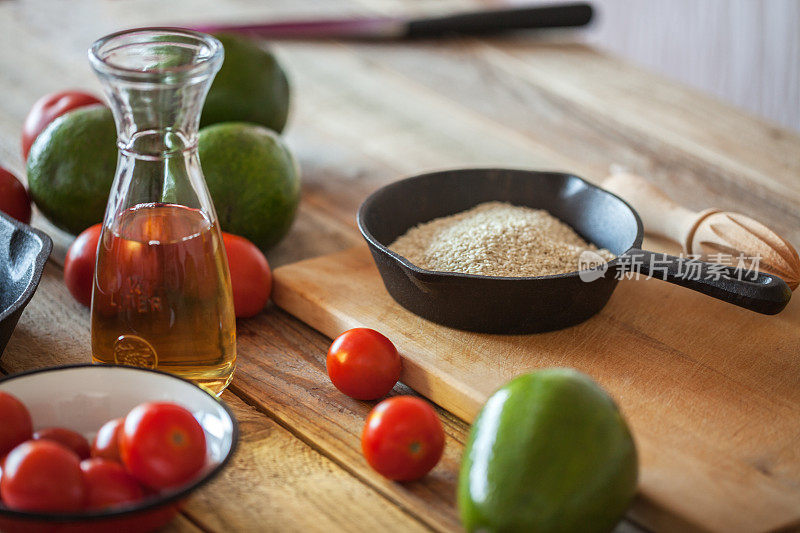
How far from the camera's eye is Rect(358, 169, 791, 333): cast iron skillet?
38.3 inches

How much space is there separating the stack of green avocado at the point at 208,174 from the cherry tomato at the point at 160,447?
509mm

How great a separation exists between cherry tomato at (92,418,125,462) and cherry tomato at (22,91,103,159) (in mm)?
770

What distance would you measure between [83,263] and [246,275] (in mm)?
194

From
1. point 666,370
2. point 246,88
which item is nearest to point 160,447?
point 666,370

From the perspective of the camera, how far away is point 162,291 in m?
0.88

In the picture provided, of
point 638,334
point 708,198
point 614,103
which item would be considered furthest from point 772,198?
point 638,334

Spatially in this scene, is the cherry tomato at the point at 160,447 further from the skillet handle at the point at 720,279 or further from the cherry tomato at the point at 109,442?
the skillet handle at the point at 720,279

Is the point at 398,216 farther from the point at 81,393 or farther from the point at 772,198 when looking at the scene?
the point at 772,198

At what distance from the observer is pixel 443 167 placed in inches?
62.2

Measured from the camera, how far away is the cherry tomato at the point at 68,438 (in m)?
0.79

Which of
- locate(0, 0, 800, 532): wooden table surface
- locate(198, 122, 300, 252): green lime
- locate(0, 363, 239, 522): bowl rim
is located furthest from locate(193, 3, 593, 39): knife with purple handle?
locate(0, 363, 239, 522): bowl rim

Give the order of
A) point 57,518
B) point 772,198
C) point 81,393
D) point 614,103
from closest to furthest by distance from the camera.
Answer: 1. point 57,518
2. point 81,393
3. point 772,198
4. point 614,103

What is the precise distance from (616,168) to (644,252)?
0.53m

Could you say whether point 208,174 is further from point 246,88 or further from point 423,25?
point 423,25
